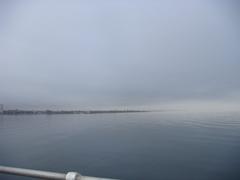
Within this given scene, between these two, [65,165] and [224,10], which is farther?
[65,165]

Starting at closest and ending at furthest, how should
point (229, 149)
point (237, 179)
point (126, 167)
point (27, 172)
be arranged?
point (27, 172) < point (237, 179) < point (126, 167) < point (229, 149)

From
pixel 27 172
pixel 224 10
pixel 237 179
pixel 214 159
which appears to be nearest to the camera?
pixel 27 172

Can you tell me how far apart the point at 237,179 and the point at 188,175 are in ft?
6.65

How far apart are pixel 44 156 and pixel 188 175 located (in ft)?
31.1

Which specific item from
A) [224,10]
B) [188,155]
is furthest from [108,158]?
[224,10]

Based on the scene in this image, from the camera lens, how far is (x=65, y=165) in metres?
10.2

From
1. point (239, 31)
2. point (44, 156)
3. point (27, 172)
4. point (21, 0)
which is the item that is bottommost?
point (44, 156)

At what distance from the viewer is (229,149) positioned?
1358 cm

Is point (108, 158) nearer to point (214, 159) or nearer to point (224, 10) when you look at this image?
point (214, 159)

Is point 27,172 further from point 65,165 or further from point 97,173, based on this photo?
point 65,165

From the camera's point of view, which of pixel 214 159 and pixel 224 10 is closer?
pixel 224 10

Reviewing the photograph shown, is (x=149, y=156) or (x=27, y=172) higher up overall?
(x=27, y=172)

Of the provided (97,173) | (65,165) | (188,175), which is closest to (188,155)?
(188,175)

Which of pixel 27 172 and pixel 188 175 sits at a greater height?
pixel 27 172
